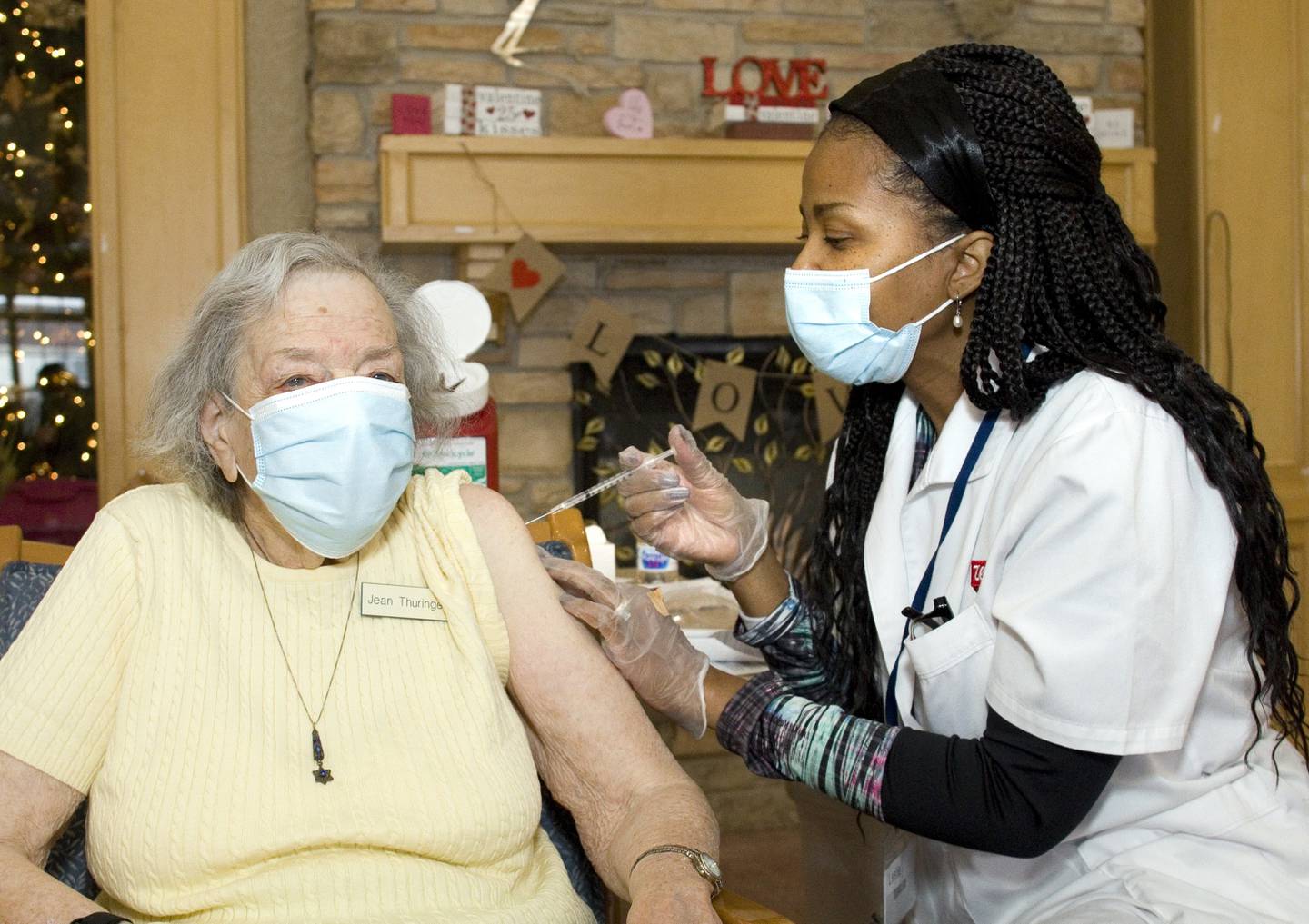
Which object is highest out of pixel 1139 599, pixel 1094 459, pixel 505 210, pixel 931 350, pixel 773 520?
pixel 505 210

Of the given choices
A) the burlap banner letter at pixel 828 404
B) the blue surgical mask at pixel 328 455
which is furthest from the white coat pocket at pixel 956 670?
A: the burlap banner letter at pixel 828 404

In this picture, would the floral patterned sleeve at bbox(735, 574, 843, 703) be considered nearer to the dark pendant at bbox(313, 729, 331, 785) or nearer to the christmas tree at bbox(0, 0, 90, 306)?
the dark pendant at bbox(313, 729, 331, 785)

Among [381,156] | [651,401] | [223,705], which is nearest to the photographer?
[223,705]

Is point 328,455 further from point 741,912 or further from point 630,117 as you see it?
point 630,117

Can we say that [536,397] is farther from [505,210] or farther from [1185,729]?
[1185,729]

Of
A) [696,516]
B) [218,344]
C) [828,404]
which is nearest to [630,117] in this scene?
[828,404]

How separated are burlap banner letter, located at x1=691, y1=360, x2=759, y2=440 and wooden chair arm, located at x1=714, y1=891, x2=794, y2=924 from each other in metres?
2.25

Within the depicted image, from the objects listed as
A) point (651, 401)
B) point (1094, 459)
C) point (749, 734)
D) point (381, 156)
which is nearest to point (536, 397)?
point (651, 401)

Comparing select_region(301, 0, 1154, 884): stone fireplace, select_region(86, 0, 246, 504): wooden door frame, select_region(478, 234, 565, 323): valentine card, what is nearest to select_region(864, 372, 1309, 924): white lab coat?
select_region(301, 0, 1154, 884): stone fireplace

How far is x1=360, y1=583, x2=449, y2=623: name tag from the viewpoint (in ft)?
4.66

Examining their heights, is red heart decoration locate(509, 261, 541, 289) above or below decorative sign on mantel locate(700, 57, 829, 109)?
below

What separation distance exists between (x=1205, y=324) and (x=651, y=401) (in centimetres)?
164

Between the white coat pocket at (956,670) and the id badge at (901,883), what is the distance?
0.26 metres

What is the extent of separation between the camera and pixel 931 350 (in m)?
1.50
